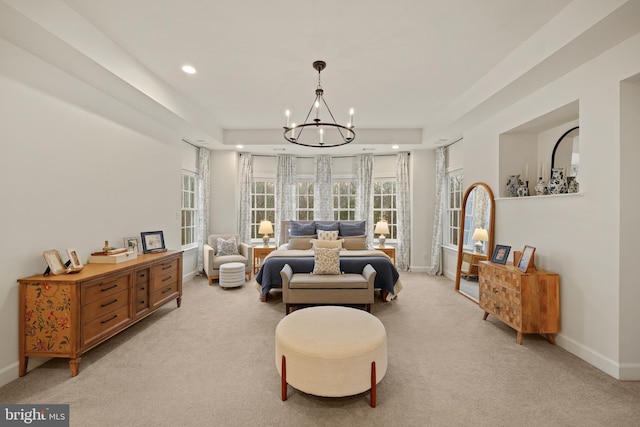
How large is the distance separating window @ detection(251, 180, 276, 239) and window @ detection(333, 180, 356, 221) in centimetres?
150

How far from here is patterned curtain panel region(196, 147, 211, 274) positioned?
19.4ft

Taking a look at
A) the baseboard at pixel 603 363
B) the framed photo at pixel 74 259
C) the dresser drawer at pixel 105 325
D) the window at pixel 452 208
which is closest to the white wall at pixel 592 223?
the baseboard at pixel 603 363

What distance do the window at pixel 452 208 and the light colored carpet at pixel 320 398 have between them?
257 centimetres

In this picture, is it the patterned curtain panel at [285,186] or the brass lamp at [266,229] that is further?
the patterned curtain panel at [285,186]

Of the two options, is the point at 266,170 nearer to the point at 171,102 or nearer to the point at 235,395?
the point at 171,102

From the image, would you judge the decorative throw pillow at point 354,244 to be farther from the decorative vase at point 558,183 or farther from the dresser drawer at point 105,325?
the dresser drawer at point 105,325

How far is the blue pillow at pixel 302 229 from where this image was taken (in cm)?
576

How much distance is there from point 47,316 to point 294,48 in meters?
3.24

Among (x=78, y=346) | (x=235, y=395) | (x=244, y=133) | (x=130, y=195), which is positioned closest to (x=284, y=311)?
(x=235, y=395)

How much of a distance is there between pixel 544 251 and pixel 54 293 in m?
4.74

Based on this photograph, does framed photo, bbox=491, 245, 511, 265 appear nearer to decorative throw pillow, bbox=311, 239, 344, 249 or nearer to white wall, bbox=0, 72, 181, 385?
decorative throw pillow, bbox=311, 239, 344, 249

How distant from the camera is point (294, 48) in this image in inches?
111

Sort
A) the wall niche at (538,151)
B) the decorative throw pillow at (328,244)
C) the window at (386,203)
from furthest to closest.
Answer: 1. the window at (386,203)
2. the decorative throw pillow at (328,244)
3. the wall niche at (538,151)

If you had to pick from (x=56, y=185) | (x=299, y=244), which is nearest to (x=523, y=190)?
(x=299, y=244)
